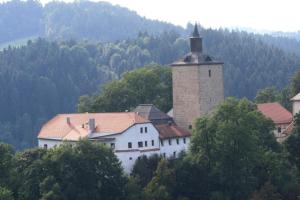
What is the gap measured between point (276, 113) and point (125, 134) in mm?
20617

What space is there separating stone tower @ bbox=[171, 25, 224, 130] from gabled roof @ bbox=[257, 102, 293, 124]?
25.2 ft

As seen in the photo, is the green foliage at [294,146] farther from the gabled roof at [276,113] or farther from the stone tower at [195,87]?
the gabled roof at [276,113]

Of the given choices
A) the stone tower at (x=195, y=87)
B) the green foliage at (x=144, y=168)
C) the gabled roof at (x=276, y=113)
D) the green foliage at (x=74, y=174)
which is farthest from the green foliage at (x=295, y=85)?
the green foliage at (x=74, y=174)

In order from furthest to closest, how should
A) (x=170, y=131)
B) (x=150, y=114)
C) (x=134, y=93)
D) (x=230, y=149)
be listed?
1. (x=134, y=93)
2. (x=150, y=114)
3. (x=170, y=131)
4. (x=230, y=149)

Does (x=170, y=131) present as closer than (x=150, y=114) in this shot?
Yes

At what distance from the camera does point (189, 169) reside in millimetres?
64812

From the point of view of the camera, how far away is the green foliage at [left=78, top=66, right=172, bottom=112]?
271 ft

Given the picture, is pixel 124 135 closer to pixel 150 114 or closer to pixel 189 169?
pixel 150 114

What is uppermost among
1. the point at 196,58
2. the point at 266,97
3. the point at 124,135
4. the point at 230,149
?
the point at 196,58

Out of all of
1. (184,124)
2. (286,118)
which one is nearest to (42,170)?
(184,124)

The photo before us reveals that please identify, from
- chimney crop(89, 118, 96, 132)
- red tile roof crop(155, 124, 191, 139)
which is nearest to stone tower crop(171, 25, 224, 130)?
red tile roof crop(155, 124, 191, 139)

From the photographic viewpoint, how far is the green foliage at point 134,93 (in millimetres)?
82625

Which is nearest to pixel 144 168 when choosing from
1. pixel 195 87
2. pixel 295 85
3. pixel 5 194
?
pixel 195 87

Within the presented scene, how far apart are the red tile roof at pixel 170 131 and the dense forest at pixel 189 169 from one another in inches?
76.2
